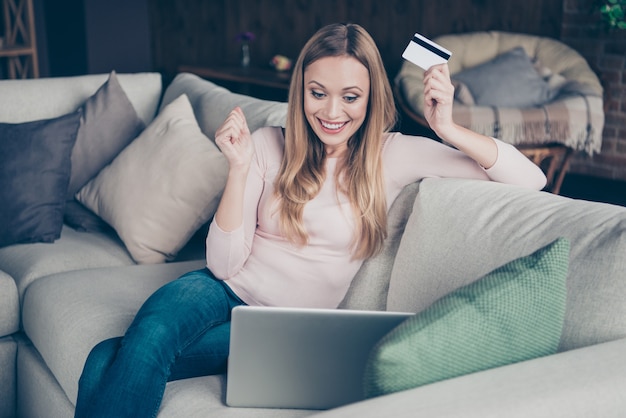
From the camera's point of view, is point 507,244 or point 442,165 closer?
point 507,244

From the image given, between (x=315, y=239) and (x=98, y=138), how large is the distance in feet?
3.79

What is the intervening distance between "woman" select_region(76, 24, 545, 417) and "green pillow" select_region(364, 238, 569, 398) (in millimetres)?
534

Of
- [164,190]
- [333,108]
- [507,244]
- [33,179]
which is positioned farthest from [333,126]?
[33,179]

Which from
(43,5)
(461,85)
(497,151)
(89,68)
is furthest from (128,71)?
(497,151)

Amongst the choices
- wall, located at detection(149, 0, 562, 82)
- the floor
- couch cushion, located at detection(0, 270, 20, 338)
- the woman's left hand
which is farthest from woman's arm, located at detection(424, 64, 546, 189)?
wall, located at detection(149, 0, 562, 82)

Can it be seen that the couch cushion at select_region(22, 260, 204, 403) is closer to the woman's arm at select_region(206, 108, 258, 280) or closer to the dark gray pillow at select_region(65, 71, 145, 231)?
the woman's arm at select_region(206, 108, 258, 280)

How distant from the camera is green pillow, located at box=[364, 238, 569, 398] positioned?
1.15m

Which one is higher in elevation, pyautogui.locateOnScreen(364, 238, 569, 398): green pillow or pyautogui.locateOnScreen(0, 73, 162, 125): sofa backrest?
pyautogui.locateOnScreen(364, 238, 569, 398): green pillow

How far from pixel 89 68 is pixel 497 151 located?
475cm

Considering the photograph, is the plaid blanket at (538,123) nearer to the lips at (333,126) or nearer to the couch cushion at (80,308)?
the couch cushion at (80,308)

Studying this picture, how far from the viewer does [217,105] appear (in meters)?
2.66

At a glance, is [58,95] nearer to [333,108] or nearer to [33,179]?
[33,179]

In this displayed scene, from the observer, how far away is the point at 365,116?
1873 millimetres

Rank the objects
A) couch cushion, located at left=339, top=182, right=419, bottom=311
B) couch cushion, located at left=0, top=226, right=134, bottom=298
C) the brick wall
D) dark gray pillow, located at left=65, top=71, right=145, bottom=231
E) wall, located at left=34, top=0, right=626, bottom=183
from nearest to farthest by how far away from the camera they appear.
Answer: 1. couch cushion, located at left=339, top=182, right=419, bottom=311
2. couch cushion, located at left=0, top=226, right=134, bottom=298
3. dark gray pillow, located at left=65, top=71, right=145, bottom=231
4. the brick wall
5. wall, located at left=34, top=0, right=626, bottom=183
